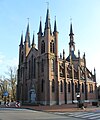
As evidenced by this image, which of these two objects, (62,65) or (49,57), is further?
(62,65)

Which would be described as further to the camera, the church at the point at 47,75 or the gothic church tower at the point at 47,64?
the church at the point at 47,75

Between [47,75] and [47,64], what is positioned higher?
[47,64]

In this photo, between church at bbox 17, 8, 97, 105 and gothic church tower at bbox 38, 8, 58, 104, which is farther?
church at bbox 17, 8, 97, 105

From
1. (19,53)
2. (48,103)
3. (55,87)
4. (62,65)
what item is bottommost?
(48,103)

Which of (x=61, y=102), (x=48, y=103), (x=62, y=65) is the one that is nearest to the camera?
→ (x=48, y=103)

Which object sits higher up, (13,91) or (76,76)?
(76,76)

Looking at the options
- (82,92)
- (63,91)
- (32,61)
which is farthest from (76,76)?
(32,61)

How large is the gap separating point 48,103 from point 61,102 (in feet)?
15.9

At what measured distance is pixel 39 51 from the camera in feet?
176

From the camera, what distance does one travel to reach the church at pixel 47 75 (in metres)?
50.4

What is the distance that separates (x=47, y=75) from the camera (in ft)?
162

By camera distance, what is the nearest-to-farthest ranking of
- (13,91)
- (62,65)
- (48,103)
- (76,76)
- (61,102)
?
1. (48,103)
2. (61,102)
3. (62,65)
4. (76,76)
5. (13,91)

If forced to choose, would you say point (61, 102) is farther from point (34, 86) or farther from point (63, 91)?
point (34, 86)

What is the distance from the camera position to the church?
50406 mm
